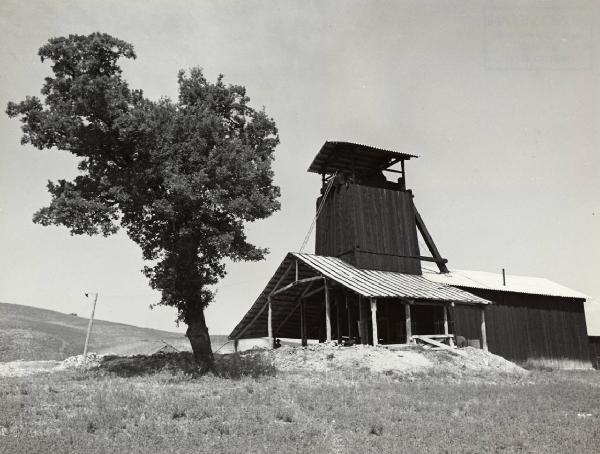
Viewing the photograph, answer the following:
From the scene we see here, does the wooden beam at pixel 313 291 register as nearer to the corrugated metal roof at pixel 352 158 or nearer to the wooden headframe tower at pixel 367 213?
the wooden headframe tower at pixel 367 213

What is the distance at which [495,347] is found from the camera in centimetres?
3591

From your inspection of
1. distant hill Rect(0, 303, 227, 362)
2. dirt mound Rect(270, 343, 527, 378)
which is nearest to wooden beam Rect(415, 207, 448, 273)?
dirt mound Rect(270, 343, 527, 378)

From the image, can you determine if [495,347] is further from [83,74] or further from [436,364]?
[83,74]

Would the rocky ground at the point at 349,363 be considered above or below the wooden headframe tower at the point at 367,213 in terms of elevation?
below

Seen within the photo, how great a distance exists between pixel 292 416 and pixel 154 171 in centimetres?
1187

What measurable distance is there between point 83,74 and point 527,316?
104ft

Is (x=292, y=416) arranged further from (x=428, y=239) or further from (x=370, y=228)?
(x=428, y=239)

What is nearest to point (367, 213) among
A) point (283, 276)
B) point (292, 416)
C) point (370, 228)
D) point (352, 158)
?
point (370, 228)

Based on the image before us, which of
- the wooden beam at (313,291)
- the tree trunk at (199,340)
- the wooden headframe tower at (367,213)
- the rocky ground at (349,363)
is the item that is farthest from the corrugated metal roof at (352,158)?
the tree trunk at (199,340)

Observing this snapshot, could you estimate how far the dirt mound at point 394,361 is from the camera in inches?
894

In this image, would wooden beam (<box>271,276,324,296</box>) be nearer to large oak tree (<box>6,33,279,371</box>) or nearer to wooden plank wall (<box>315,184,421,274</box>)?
wooden plank wall (<box>315,184,421,274</box>)

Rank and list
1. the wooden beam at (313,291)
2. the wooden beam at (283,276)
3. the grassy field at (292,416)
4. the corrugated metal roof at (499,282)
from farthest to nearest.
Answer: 1. the corrugated metal roof at (499,282)
2. the wooden beam at (283,276)
3. the wooden beam at (313,291)
4. the grassy field at (292,416)

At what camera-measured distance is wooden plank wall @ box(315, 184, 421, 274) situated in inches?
1300

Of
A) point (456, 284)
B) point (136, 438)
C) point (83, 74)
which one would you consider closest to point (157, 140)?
point (83, 74)
